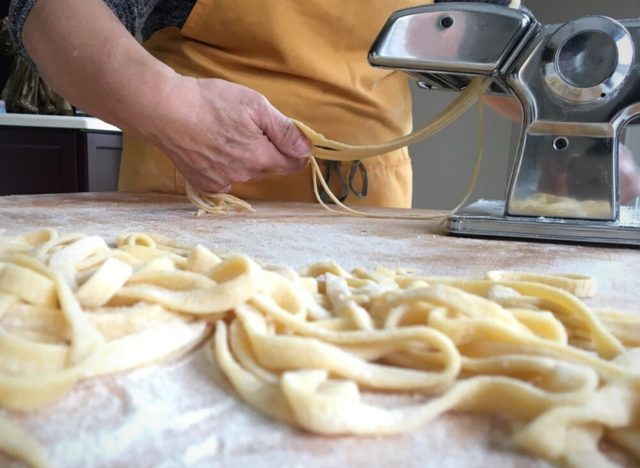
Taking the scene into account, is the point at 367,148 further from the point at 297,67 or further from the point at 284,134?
the point at 297,67

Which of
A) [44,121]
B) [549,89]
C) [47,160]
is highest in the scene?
[549,89]

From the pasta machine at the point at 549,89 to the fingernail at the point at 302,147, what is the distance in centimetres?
24

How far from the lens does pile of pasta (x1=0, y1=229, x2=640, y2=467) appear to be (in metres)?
0.34

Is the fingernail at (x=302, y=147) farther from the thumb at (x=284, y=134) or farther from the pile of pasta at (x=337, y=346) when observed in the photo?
the pile of pasta at (x=337, y=346)

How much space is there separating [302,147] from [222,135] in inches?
5.9

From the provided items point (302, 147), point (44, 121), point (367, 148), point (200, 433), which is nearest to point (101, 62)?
point (302, 147)

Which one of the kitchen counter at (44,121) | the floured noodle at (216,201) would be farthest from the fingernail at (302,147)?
the kitchen counter at (44,121)

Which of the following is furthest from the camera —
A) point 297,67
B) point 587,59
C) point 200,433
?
point 297,67

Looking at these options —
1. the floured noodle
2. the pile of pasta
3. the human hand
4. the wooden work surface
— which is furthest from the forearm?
the wooden work surface

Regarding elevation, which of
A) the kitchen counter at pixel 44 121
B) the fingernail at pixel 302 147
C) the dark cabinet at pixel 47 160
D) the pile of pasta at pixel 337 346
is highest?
the fingernail at pixel 302 147

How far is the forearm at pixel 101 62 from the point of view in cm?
103

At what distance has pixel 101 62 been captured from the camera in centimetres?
104

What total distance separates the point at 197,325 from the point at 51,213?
76 centimetres

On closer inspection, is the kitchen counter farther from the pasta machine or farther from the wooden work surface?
the wooden work surface
